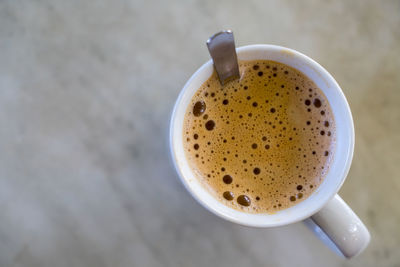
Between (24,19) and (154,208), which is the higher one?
(24,19)

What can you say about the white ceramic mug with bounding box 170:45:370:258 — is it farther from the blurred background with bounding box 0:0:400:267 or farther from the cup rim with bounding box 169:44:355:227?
the blurred background with bounding box 0:0:400:267

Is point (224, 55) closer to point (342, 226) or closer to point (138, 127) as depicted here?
point (138, 127)

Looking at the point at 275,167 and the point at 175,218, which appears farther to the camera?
the point at 175,218

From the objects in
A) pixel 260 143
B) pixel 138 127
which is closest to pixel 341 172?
pixel 260 143

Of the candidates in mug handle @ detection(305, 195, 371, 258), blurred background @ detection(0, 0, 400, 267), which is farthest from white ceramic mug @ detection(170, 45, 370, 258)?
blurred background @ detection(0, 0, 400, 267)

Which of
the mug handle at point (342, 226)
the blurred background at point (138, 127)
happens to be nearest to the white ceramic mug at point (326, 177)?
the mug handle at point (342, 226)

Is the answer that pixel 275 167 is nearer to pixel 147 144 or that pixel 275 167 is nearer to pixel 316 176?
pixel 316 176

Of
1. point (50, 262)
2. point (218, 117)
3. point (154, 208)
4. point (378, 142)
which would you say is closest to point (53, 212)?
point (50, 262)

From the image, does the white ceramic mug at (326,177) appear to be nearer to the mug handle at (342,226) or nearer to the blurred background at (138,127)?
the mug handle at (342,226)
